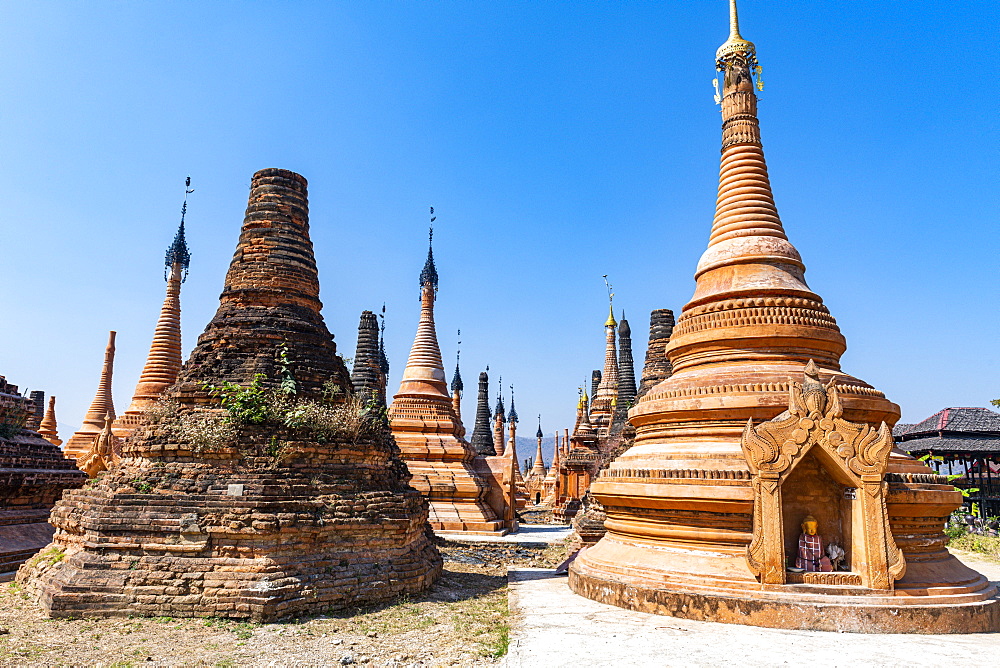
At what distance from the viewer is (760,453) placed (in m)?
9.16

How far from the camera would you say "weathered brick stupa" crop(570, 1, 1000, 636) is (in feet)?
28.6

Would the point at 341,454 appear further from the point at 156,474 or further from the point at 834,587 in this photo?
the point at 834,587

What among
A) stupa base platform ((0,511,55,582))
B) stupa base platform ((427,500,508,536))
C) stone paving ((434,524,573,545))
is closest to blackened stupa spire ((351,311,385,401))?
stupa base platform ((427,500,508,536))

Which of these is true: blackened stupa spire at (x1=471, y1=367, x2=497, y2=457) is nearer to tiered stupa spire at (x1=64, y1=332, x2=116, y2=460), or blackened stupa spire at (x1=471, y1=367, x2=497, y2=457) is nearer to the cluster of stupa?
tiered stupa spire at (x1=64, y1=332, x2=116, y2=460)

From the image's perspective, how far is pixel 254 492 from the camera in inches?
416

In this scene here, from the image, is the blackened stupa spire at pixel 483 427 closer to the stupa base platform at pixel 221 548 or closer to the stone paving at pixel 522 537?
the stone paving at pixel 522 537

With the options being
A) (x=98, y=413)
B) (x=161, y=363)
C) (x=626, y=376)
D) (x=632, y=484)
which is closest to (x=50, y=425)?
(x=98, y=413)

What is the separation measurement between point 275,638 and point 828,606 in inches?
271

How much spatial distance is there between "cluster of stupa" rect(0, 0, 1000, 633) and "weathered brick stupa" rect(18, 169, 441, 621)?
0.04m

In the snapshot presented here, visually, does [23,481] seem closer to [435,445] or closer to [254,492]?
[254,492]

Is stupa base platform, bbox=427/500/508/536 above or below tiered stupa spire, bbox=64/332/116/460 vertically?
below

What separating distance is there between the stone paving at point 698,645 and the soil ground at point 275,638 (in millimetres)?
717

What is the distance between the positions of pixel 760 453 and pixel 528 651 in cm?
408

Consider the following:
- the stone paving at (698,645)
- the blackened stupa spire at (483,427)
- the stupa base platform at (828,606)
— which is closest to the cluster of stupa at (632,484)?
the stupa base platform at (828,606)
